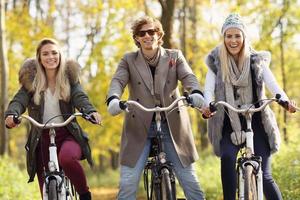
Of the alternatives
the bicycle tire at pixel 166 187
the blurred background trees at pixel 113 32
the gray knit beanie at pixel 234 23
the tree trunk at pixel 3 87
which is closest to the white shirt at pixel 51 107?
the bicycle tire at pixel 166 187

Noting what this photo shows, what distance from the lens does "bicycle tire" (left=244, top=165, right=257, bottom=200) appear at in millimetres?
5645

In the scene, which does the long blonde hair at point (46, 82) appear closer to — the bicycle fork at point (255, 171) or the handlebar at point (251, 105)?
the handlebar at point (251, 105)

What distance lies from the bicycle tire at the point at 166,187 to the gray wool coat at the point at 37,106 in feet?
3.50

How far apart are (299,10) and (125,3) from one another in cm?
562

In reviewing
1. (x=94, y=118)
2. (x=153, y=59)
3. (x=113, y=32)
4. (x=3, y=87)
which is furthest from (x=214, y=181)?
(x=113, y=32)

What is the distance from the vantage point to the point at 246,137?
19.5ft

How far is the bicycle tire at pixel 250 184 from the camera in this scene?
5645 mm

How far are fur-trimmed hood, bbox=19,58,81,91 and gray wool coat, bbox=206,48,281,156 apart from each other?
1517 millimetres

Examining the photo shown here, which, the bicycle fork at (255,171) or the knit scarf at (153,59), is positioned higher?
the knit scarf at (153,59)

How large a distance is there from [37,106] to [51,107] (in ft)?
0.49

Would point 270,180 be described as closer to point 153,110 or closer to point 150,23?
point 153,110

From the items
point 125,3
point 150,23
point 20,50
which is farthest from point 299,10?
point 150,23

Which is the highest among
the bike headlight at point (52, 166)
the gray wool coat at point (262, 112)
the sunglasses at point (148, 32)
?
the sunglasses at point (148, 32)

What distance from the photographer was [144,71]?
6379mm
